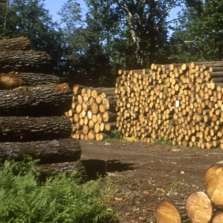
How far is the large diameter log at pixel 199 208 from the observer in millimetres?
6375

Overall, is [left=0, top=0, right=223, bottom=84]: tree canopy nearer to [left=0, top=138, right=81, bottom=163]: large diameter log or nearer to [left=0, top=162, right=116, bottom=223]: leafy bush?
[left=0, top=138, right=81, bottom=163]: large diameter log

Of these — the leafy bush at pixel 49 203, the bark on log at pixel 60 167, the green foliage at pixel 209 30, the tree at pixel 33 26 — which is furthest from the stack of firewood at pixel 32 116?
the tree at pixel 33 26

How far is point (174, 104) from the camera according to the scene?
1661 cm

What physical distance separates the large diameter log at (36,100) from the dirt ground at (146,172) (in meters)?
1.12

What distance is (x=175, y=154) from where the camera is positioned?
45.7ft

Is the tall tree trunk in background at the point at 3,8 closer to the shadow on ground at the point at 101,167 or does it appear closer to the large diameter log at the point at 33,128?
the shadow on ground at the point at 101,167

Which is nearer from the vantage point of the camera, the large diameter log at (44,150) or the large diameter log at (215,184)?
the large diameter log at (215,184)

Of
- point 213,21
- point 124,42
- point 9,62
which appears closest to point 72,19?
point 124,42

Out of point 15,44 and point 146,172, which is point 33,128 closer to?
point 15,44

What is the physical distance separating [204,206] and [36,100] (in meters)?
3.60

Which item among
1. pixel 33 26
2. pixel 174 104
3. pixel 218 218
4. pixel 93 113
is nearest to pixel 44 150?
pixel 218 218

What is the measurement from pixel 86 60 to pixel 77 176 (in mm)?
20931

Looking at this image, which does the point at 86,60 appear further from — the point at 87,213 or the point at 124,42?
the point at 87,213

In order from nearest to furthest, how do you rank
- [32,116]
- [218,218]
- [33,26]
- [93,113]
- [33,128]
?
[218,218] → [33,128] → [32,116] → [93,113] → [33,26]
